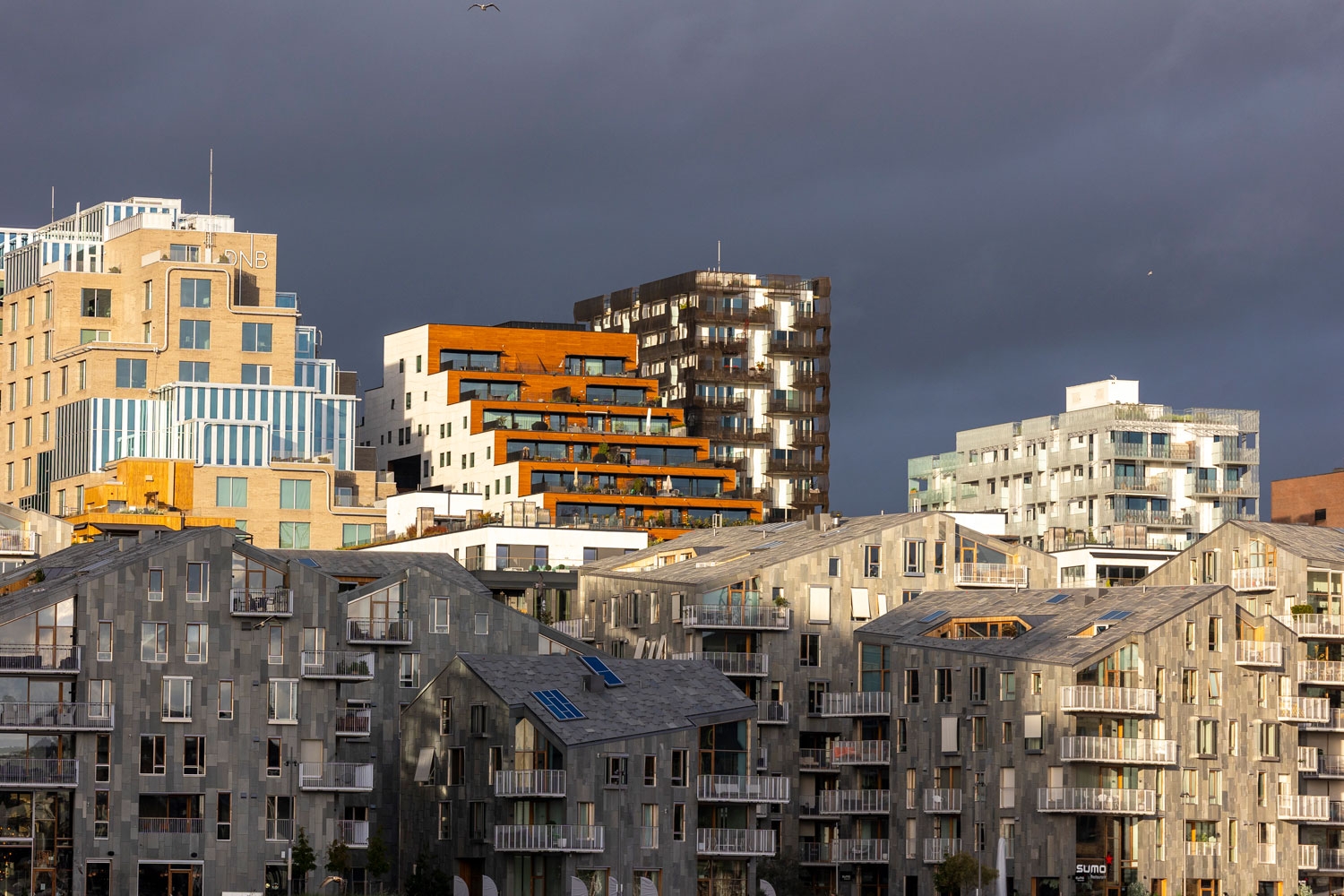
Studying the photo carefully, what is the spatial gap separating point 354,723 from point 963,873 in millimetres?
30609

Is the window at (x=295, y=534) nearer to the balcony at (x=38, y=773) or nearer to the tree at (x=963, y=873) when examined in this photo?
the tree at (x=963, y=873)

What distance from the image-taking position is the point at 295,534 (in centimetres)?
19438

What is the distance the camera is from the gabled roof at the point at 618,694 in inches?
5167

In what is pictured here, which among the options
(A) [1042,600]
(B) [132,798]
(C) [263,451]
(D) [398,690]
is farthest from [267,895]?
(C) [263,451]

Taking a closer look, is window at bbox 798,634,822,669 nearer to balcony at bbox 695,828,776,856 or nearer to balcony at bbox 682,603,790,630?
→ balcony at bbox 682,603,790,630

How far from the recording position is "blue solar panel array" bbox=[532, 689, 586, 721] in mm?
131375

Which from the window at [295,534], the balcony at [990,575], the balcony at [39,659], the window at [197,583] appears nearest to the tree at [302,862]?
the window at [197,583]

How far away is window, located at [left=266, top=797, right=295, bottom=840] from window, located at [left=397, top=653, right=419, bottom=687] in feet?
48.1

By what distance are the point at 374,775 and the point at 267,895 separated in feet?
43.8

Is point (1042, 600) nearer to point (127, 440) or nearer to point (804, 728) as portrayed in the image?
point (804, 728)

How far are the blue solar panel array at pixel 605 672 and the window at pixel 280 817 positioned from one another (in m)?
16.1

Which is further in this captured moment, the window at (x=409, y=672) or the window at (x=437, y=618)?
the window at (x=437, y=618)

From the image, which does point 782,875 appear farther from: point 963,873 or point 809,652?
point 809,652

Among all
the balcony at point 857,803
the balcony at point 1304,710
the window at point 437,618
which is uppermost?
the window at point 437,618
